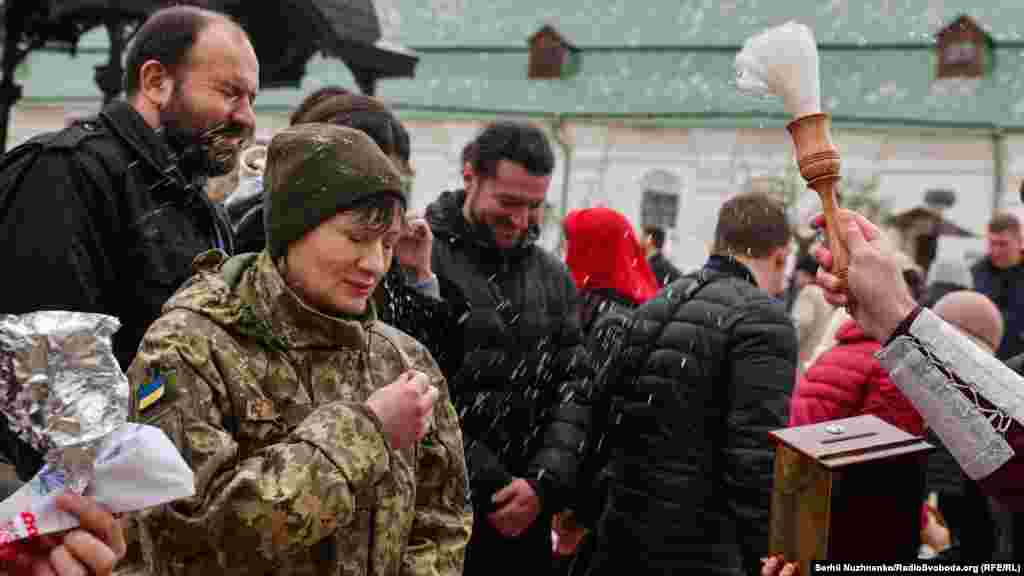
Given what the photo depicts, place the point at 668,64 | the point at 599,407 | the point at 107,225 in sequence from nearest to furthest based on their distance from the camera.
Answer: the point at 107,225
the point at 599,407
the point at 668,64

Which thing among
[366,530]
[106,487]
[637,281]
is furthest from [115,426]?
[637,281]

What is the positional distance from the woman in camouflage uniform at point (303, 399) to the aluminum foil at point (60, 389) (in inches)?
22.7

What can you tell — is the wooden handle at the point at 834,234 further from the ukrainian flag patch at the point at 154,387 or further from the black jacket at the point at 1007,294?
the black jacket at the point at 1007,294

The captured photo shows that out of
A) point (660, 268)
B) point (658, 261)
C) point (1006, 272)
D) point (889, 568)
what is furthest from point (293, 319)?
point (1006, 272)

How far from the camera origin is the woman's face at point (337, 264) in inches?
102

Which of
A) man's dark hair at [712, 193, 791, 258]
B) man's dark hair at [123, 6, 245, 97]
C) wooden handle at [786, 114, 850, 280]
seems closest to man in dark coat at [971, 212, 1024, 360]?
man's dark hair at [712, 193, 791, 258]

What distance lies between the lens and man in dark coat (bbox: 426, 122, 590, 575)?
420 centimetres

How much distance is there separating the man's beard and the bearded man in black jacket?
5.80ft

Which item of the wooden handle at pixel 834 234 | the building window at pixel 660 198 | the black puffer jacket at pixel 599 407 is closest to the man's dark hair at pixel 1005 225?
the black puffer jacket at pixel 599 407

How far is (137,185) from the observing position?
3.24 m

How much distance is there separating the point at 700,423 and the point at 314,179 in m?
2.14

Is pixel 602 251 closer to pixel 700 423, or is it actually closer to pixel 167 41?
pixel 700 423

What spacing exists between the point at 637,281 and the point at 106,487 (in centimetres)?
430

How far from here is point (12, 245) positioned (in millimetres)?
2984
